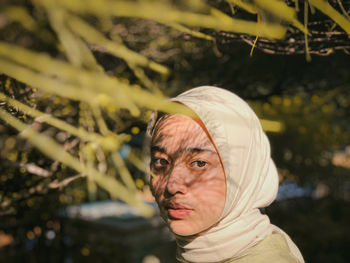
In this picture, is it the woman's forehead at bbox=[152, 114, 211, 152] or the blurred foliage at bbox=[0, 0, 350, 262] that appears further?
the woman's forehead at bbox=[152, 114, 211, 152]

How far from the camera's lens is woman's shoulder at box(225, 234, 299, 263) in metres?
1.31

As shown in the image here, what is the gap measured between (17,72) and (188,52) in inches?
91.2

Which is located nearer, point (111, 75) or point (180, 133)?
point (180, 133)

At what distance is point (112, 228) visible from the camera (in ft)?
15.6

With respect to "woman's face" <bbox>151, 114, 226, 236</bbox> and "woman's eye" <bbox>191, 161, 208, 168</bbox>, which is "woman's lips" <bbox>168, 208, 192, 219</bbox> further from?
"woman's eye" <bbox>191, 161, 208, 168</bbox>

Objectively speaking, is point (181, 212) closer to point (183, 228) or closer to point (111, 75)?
point (183, 228)

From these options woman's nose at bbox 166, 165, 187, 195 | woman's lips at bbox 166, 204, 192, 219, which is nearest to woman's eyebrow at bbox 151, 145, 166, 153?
woman's nose at bbox 166, 165, 187, 195

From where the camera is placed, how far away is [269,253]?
1.32 meters

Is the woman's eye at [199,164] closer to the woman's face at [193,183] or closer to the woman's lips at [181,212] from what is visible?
the woman's face at [193,183]

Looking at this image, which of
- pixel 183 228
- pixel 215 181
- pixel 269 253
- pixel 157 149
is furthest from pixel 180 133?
pixel 269 253

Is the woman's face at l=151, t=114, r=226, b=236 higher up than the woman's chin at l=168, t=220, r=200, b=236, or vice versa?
the woman's face at l=151, t=114, r=226, b=236

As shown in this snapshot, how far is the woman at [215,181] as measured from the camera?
1264 millimetres

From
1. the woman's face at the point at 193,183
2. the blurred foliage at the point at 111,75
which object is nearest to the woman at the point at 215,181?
the woman's face at the point at 193,183

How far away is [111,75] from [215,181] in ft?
5.40
